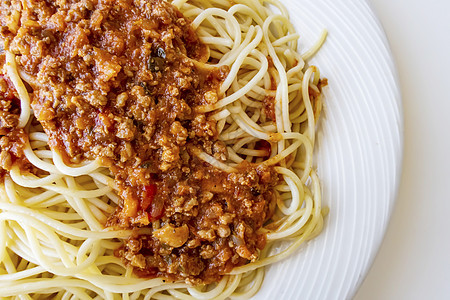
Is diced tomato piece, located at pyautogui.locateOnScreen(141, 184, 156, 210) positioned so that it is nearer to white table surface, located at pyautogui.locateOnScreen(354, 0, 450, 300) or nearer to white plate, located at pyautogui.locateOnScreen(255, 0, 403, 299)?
white plate, located at pyautogui.locateOnScreen(255, 0, 403, 299)

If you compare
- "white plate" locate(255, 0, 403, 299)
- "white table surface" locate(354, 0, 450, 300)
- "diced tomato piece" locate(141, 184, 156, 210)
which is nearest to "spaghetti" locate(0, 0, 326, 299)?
"diced tomato piece" locate(141, 184, 156, 210)

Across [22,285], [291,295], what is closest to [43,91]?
[22,285]

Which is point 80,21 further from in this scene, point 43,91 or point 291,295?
point 291,295

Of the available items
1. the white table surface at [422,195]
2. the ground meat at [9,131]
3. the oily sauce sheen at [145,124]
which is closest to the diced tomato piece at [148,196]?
the oily sauce sheen at [145,124]

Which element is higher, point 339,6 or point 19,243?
point 339,6

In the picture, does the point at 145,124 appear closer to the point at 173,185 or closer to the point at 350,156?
the point at 173,185

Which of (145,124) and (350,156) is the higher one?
(350,156)

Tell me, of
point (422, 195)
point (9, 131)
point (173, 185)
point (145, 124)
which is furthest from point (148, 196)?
point (422, 195)
